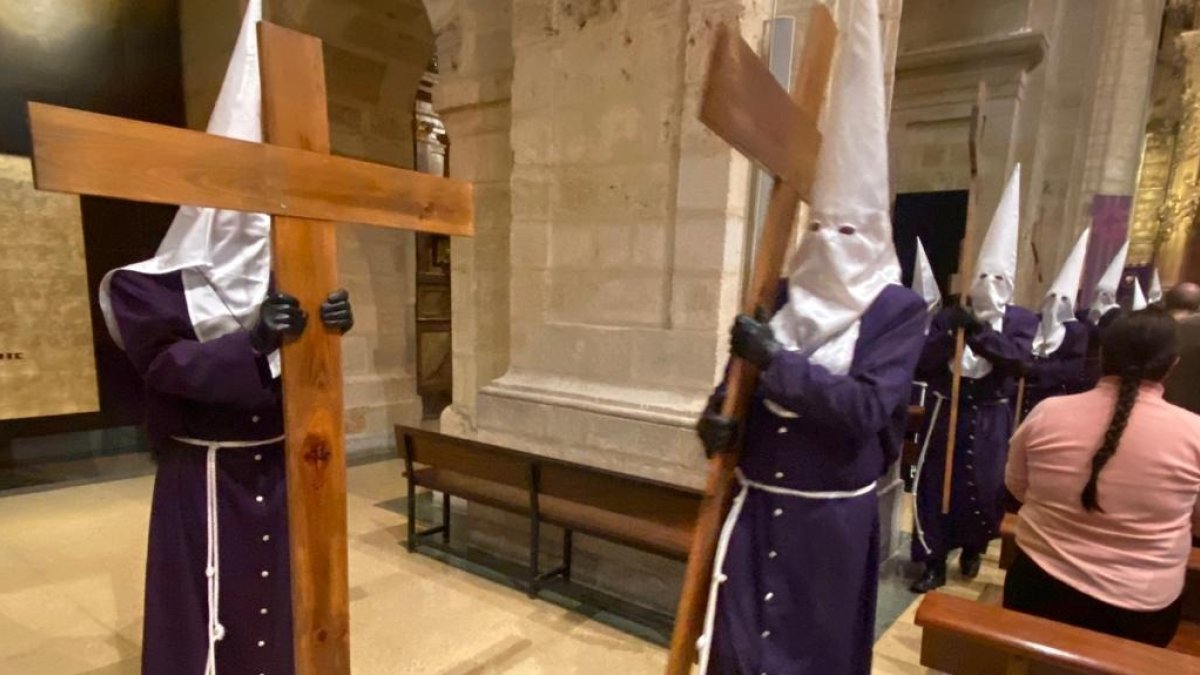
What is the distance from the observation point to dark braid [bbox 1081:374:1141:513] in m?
1.78

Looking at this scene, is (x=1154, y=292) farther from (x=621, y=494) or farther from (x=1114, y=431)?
(x=621, y=494)

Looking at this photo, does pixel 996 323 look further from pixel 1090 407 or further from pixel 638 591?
pixel 638 591

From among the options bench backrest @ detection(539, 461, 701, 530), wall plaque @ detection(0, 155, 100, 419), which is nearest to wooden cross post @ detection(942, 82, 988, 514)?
bench backrest @ detection(539, 461, 701, 530)

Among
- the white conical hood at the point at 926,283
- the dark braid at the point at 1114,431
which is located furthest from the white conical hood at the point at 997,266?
the dark braid at the point at 1114,431

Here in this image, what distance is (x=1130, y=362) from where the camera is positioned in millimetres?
1805

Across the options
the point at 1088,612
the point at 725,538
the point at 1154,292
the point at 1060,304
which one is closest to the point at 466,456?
the point at 725,538

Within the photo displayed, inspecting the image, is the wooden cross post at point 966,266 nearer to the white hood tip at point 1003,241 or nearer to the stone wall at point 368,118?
the white hood tip at point 1003,241

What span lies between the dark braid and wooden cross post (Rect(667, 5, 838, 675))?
1027 millimetres

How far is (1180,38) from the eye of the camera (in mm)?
7852

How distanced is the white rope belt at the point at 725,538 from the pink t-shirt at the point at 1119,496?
2.19 feet

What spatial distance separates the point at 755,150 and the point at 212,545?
179 centimetres

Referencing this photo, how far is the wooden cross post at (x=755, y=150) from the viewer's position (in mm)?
1259

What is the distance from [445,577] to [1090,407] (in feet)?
9.87

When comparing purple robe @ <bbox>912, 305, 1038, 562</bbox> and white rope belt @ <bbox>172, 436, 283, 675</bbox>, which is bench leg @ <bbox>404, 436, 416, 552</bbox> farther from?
purple robe @ <bbox>912, 305, 1038, 562</bbox>
